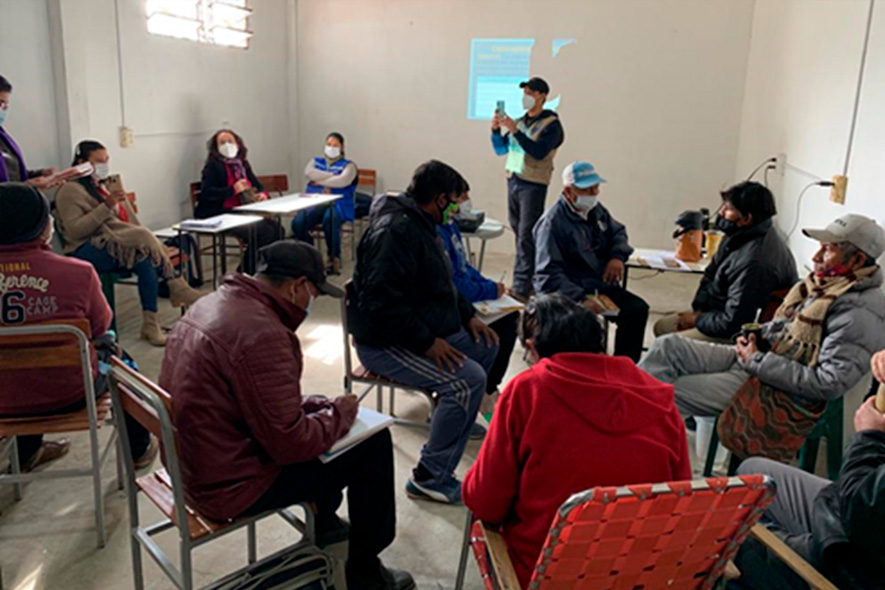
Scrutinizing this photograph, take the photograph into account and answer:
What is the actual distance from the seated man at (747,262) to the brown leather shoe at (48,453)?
263 cm

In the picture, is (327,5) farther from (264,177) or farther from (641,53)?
(641,53)

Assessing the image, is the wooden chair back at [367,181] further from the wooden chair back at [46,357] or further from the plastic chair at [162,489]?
the plastic chair at [162,489]

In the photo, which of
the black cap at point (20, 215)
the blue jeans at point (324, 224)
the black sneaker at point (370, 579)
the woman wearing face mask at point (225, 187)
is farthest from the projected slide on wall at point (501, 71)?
the black sneaker at point (370, 579)

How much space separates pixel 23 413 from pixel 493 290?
186 cm

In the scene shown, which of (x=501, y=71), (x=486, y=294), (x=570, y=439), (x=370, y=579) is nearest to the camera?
(x=570, y=439)

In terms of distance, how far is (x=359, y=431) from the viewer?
1.87 m

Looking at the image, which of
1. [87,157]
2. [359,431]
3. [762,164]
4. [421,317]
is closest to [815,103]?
[762,164]

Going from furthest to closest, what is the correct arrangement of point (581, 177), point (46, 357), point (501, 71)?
1. point (501, 71)
2. point (581, 177)
3. point (46, 357)

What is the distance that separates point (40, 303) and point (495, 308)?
5.61 feet

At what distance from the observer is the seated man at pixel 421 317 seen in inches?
98.0

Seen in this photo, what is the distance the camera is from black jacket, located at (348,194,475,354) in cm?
248

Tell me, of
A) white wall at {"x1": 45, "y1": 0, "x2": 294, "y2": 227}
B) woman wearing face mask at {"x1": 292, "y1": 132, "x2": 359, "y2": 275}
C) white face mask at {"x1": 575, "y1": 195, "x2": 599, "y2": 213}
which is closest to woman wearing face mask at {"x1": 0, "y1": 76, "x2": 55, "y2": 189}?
white wall at {"x1": 45, "y1": 0, "x2": 294, "y2": 227}

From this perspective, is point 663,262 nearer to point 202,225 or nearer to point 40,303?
point 202,225

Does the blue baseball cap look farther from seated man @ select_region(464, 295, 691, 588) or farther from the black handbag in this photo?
the black handbag
